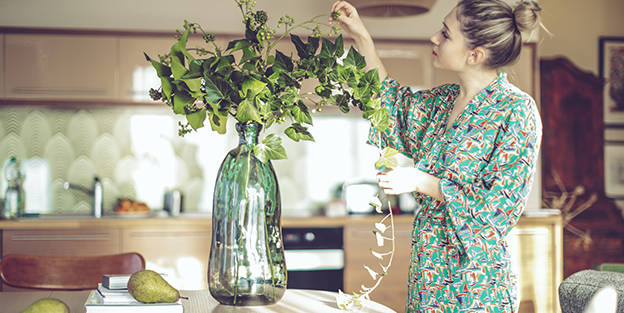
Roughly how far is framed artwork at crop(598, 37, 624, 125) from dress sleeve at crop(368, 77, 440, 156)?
14.5ft

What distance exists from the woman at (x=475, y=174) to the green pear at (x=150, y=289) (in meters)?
0.54

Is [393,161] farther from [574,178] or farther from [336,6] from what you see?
[574,178]

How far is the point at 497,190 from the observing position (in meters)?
1.57

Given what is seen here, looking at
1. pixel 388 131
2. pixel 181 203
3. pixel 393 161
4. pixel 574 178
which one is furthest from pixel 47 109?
pixel 574 178

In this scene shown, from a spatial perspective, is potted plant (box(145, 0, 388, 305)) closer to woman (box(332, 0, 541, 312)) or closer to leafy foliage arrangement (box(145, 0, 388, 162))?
leafy foliage arrangement (box(145, 0, 388, 162))

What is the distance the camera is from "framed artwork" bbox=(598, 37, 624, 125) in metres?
5.77

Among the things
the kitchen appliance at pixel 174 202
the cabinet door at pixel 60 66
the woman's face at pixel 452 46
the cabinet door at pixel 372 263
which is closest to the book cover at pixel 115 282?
the woman's face at pixel 452 46

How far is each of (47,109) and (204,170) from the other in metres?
1.17

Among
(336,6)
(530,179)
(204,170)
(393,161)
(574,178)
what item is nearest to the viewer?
(393,161)

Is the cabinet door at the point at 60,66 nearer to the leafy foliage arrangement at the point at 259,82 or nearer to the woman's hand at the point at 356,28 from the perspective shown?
the woman's hand at the point at 356,28

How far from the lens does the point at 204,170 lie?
474cm

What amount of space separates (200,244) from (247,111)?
2846 mm

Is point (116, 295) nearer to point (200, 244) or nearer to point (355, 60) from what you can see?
point (355, 60)

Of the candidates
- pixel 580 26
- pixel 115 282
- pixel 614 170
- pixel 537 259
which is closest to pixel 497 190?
pixel 115 282
